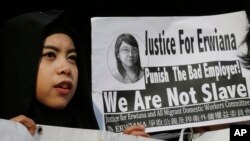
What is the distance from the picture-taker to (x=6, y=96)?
167cm

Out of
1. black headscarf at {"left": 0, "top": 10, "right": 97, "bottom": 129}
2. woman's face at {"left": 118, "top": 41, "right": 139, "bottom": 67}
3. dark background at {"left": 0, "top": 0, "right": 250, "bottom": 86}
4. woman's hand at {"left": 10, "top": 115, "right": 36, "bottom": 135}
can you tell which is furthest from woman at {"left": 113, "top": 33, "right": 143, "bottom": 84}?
woman's hand at {"left": 10, "top": 115, "right": 36, "bottom": 135}

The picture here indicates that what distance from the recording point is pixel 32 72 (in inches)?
63.3

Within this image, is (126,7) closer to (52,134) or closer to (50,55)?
(50,55)

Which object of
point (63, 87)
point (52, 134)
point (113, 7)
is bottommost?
point (52, 134)

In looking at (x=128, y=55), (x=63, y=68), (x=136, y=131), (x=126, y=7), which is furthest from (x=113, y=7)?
(x=136, y=131)

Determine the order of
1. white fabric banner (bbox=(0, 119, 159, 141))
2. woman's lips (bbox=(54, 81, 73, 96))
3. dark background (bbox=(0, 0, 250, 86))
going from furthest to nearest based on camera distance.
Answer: dark background (bbox=(0, 0, 250, 86)) < woman's lips (bbox=(54, 81, 73, 96)) < white fabric banner (bbox=(0, 119, 159, 141))

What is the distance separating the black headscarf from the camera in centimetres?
161

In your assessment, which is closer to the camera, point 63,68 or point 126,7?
point 63,68

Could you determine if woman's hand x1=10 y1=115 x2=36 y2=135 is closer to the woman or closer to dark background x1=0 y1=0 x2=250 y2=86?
the woman

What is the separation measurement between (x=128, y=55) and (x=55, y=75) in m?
0.25

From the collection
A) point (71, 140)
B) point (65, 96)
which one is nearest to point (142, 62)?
point (65, 96)

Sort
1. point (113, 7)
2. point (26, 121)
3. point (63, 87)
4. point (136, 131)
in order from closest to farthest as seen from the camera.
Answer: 1. point (26, 121)
2. point (136, 131)
3. point (63, 87)
4. point (113, 7)

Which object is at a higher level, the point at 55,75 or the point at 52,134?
the point at 55,75

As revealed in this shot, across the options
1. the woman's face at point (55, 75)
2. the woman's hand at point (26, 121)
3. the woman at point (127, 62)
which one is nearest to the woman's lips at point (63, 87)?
the woman's face at point (55, 75)
